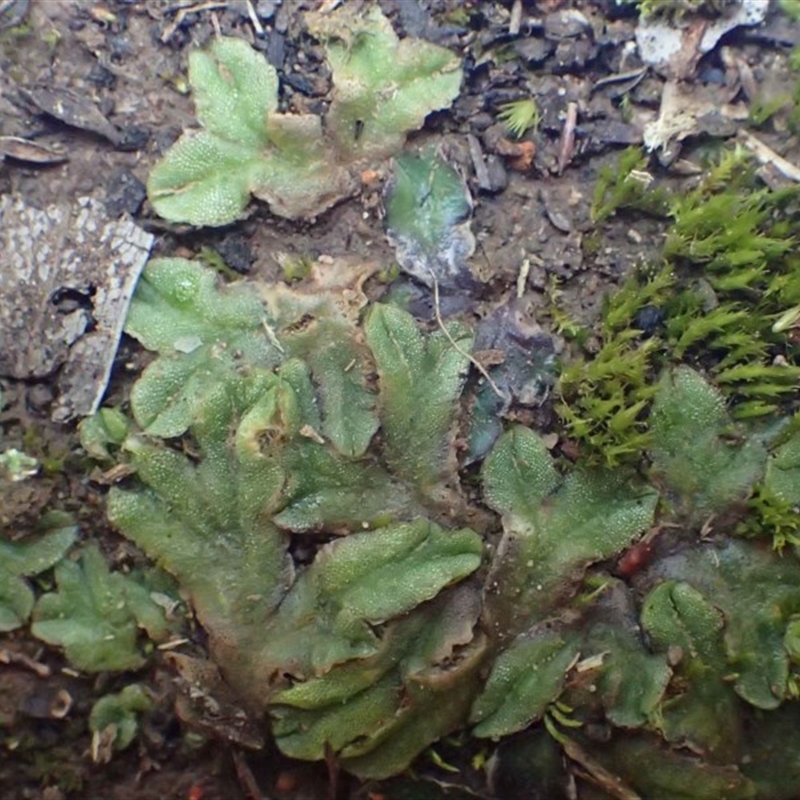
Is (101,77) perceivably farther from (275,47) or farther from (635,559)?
(635,559)

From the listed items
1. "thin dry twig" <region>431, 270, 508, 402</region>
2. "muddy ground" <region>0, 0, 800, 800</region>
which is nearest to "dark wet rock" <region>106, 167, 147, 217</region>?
"muddy ground" <region>0, 0, 800, 800</region>

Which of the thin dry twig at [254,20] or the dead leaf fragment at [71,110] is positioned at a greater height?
the thin dry twig at [254,20]

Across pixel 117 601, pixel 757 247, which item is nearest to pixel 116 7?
pixel 117 601

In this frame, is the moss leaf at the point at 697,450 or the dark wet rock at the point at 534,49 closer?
the moss leaf at the point at 697,450

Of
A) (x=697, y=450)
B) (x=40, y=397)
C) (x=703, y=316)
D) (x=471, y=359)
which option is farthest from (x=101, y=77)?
(x=697, y=450)

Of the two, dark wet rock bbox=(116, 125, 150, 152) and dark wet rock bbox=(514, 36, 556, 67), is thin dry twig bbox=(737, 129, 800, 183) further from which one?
dark wet rock bbox=(116, 125, 150, 152)

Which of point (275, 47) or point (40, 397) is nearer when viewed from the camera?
point (40, 397)

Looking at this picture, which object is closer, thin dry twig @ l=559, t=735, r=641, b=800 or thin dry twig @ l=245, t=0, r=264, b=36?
thin dry twig @ l=559, t=735, r=641, b=800

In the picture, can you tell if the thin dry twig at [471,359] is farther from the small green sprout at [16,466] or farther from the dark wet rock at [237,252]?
the small green sprout at [16,466]

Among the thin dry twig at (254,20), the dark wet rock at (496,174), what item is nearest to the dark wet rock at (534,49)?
the dark wet rock at (496,174)
